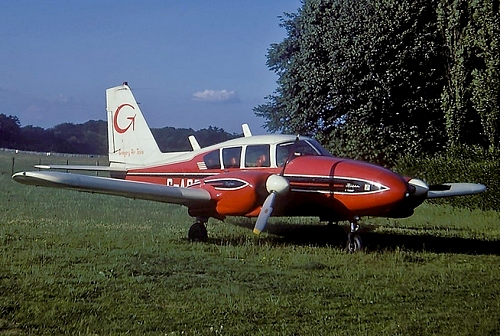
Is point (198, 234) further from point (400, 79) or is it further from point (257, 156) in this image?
point (400, 79)

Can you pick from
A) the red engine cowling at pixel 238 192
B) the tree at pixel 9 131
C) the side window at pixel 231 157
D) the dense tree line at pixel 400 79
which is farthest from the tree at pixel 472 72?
the tree at pixel 9 131

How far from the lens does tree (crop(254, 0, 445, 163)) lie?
2622 centimetres

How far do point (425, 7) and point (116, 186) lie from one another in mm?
20715

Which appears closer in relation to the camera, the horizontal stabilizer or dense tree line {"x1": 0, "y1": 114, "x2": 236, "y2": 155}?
the horizontal stabilizer

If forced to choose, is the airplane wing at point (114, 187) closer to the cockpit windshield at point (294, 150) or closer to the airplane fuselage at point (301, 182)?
the airplane fuselage at point (301, 182)

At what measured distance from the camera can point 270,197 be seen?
35.6 feet

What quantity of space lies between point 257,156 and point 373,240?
3.34m

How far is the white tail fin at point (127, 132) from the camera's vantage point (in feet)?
51.5

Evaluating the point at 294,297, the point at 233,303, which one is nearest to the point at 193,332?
the point at 233,303

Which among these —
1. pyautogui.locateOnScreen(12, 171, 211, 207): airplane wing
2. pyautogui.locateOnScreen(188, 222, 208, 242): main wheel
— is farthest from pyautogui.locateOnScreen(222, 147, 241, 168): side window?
pyautogui.locateOnScreen(188, 222, 208, 242): main wheel

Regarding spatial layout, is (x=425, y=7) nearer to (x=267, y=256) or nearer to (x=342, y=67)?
(x=342, y=67)

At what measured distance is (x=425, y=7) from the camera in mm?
27312

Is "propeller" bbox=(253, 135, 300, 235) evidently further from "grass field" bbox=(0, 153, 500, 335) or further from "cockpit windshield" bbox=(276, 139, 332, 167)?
"cockpit windshield" bbox=(276, 139, 332, 167)

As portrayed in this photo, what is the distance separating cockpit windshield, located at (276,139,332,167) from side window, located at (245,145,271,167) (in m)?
0.24
